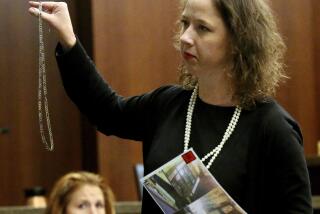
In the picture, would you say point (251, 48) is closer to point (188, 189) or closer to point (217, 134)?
point (217, 134)

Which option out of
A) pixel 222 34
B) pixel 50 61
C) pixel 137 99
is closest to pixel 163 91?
pixel 137 99

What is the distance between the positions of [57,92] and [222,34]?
2.78 metres

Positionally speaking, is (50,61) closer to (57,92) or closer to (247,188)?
(57,92)

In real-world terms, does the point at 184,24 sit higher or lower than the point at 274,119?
higher

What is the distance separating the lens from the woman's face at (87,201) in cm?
256

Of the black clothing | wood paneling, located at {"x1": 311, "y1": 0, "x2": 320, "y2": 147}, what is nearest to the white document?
the black clothing

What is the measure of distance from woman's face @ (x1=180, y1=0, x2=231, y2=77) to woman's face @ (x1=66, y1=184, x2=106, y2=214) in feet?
4.48

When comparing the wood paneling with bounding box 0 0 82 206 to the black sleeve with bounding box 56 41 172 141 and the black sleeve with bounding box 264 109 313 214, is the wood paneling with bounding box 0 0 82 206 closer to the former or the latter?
the black sleeve with bounding box 56 41 172 141

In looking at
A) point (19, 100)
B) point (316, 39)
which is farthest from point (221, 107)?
point (316, 39)

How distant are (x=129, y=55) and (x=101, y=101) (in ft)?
8.12

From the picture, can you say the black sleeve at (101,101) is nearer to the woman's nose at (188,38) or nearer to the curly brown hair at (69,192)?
the woman's nose at (188,38)

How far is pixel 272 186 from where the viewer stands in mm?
1266

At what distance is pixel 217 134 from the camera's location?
51.6 inches

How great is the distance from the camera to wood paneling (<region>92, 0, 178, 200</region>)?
12.5 ft
